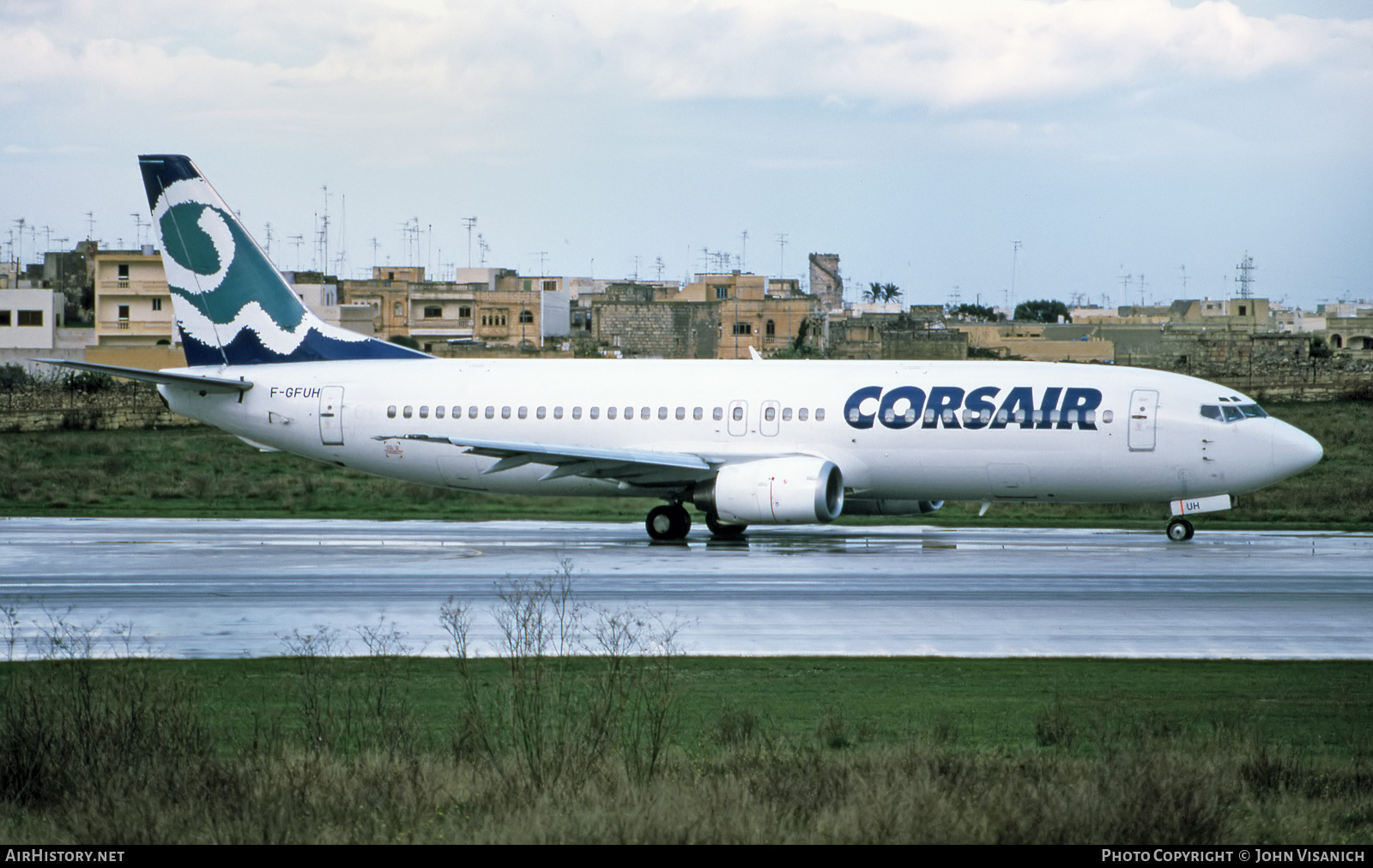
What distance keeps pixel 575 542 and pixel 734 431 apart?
4110 millimetres

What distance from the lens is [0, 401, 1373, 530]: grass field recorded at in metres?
38.0

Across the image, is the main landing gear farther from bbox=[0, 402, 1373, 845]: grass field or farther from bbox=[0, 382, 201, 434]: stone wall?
bbox=[0, 382, 201, 434]: stone wall

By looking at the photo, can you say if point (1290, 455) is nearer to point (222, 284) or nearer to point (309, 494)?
point (222, 284)

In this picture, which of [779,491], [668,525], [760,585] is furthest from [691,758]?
[668,525]

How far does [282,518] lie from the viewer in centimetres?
3681

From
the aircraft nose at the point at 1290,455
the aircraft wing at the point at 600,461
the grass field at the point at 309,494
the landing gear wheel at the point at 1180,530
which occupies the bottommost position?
the grass field at the point at 309,494

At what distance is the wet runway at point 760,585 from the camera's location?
1902 cm

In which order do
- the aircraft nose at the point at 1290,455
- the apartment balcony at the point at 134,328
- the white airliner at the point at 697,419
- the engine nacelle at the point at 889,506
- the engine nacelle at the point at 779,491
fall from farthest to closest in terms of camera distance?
the apartment balcony at the point at 134,328
the engine nacelle at the point at 889,506
the white airliner at the point at 697,419
the aircraft nose at the point at 1290,455
the engine nacelle at the point at 779,491

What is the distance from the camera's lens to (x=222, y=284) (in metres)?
34.7

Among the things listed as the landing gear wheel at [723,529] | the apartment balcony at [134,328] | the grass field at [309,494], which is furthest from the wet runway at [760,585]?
the apartment balcony at [134,328]

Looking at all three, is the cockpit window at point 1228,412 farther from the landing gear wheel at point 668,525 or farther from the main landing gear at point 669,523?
the landing gear wheel at point 668,525

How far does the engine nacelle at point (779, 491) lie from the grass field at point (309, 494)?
26.3 feet

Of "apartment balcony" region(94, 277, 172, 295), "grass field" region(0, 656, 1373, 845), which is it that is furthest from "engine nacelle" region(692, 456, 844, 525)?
"apartment balcony" region(94, 277, 172, 295)

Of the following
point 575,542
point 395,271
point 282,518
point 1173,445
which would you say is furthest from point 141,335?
point 1173,445
